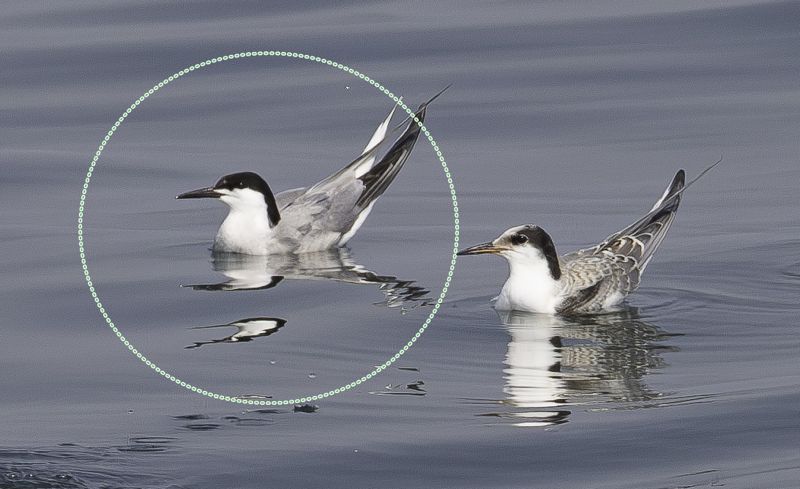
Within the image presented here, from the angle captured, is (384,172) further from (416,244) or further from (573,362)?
(573,362)

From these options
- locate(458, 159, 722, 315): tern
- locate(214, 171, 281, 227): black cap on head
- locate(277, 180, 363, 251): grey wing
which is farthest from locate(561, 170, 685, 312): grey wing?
locate(214, 171, 281, 227): black cap on head

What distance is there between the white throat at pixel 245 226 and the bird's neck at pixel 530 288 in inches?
109

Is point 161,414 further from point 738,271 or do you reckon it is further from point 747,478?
point 738,271

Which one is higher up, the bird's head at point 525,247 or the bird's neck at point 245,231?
the bird's neck at point 245,231

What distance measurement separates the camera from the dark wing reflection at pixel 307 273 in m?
12.2

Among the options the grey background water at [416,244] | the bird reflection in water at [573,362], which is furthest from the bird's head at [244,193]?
the bird reflection in water at [573,362]

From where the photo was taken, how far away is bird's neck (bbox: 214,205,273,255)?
1405 centimetres

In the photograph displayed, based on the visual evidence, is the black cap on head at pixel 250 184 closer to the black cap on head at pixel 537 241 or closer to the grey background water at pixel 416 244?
the grey background water at pixel 416 244

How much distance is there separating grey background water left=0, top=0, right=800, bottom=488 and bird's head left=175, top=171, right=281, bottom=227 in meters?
0.51

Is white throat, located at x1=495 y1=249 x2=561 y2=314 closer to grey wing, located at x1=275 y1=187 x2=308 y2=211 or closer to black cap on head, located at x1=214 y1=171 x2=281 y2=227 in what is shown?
black cap on head, located at x1=214 y1=171 x2=281 y2=227

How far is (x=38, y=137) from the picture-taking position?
59.4 feet

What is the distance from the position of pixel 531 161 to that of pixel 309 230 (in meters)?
3.05

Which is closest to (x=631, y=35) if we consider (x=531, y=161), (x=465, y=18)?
(x=465, y=18)

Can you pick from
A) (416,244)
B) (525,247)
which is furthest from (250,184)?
(525,247)
